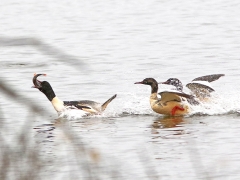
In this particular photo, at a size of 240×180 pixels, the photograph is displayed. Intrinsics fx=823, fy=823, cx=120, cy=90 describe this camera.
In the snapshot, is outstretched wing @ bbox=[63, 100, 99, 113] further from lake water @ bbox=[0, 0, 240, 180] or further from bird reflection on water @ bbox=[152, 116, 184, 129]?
bird reflection on water @ bbox=[152, 116, 184, 129]

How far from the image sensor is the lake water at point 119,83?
3.14 metres

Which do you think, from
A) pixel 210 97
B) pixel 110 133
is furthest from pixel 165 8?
pixel 110 133

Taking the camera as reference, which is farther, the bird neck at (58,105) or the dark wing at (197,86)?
the dark wing at (197,86)

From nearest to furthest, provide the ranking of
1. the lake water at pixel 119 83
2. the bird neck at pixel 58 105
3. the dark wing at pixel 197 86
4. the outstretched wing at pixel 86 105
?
1. the lake water at pixel 119 83
2. the outstretched wing at pixel 86 105
3. the bird neck at pixel 58 105
4. the dark wing at pixel 197 86

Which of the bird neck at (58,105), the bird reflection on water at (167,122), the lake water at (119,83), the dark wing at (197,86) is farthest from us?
the dark wing at (197,86)

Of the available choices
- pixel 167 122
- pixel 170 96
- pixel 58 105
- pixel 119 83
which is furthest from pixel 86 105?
pixel 119 83

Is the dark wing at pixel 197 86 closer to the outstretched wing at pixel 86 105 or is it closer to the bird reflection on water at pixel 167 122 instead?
the bird reflection on water at pixel 167 122

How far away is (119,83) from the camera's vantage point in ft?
54.9

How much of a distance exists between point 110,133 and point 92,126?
87cm

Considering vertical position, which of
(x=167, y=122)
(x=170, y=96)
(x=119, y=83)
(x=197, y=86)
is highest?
(x=197, y=86)

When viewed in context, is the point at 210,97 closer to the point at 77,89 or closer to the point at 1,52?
the point at 77,89

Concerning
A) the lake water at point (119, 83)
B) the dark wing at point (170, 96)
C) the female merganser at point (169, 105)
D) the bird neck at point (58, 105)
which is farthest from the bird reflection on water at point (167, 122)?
the bird neck at point (58, 105)

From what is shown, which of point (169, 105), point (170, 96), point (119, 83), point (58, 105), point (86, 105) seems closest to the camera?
point (86, 105)

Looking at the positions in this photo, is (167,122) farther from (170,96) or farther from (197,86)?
(197,86)
